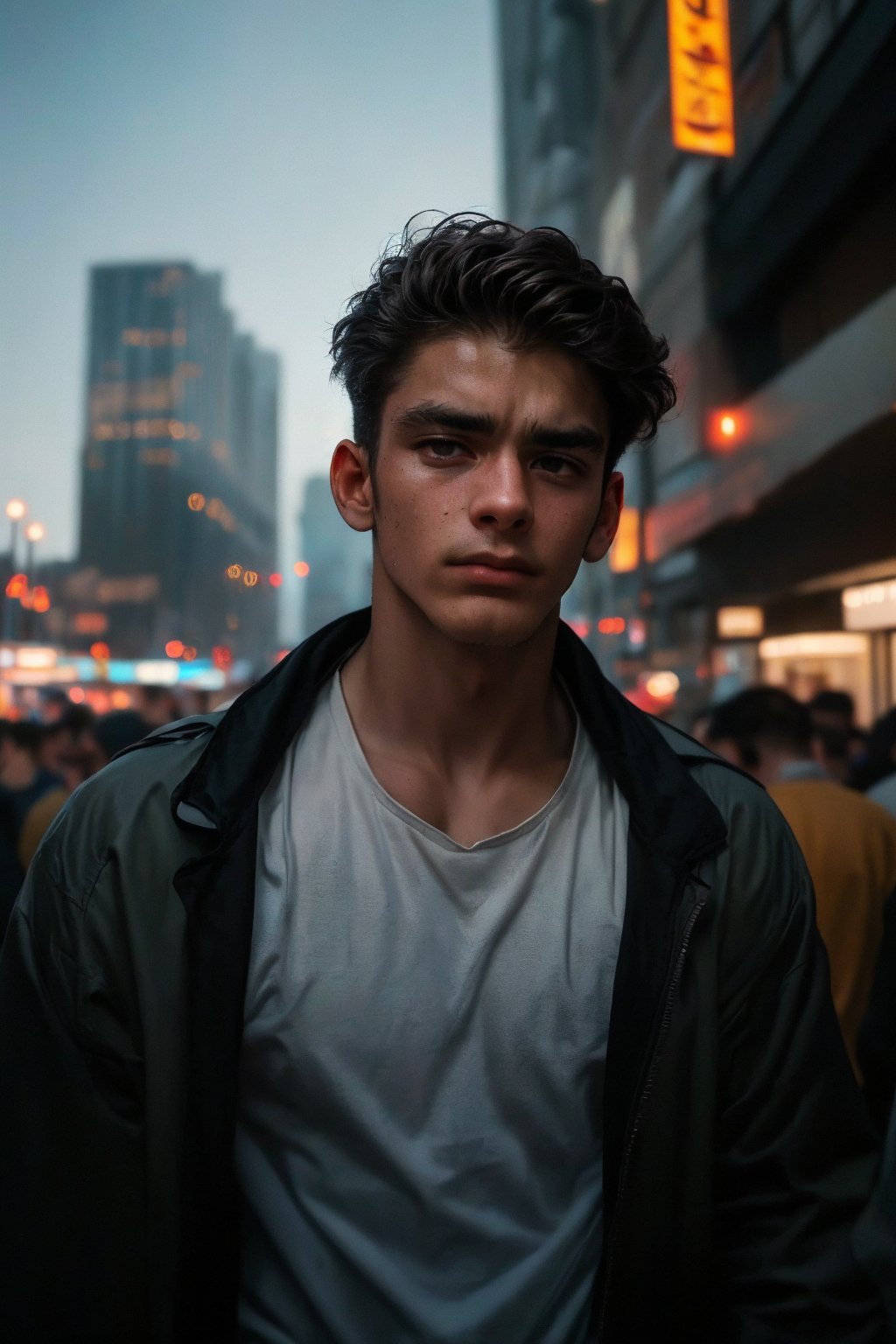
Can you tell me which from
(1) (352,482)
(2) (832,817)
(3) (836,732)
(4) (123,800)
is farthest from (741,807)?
(3) (836,732)

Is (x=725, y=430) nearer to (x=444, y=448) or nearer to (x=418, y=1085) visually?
(x=444, y=448)

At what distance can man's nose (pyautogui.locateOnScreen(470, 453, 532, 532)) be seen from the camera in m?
2.04

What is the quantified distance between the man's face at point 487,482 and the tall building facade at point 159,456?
11275 centimetres

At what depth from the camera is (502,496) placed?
204 centimetres

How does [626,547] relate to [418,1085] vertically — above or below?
above

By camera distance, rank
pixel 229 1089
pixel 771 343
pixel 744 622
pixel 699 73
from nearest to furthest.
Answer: pixel 229 1089 < pixel 699 73 < pixel 771 343 < pixel 744 622

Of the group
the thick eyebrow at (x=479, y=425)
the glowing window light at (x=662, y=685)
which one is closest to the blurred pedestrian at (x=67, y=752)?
the thick eyebrow at (x=479, y=425)

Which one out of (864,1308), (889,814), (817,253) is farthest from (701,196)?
(864,1308)

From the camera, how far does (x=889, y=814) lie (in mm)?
4379

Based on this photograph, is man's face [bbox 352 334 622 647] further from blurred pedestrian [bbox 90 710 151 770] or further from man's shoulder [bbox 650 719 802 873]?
blurred pedestrian [bbox 90 710 151 770]

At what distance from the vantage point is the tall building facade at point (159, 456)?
12094cm

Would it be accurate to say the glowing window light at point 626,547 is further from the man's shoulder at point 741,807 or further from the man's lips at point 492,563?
the man's lips at point 492,563

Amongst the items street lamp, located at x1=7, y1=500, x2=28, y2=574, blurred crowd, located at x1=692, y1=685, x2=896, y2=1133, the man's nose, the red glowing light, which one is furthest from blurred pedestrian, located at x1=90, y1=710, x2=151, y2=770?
street lamp, located at x1=7, y1=500, x2=28, y2=574

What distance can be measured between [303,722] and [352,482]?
523mm
